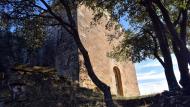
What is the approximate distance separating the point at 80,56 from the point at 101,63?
2369mm

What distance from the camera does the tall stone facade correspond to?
21.1 m

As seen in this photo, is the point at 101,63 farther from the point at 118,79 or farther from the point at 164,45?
the point at 164,45

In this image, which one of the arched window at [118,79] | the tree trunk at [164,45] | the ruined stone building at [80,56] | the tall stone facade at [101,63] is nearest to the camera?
the tree trunk at [164,45]

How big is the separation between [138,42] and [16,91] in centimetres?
781

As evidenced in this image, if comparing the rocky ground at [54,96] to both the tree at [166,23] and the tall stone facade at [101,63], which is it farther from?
the tall stone facade at [101,63]

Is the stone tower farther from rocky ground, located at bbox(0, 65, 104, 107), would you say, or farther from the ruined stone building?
rocky ground, located at bbox(0, 65, 104, 107)

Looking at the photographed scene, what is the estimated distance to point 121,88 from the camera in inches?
933

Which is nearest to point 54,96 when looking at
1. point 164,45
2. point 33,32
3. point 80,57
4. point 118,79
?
point 33,32

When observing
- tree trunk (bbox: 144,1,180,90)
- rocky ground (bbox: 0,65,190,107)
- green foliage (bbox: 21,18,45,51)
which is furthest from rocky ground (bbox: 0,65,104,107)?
tree trunk (bbox: 144,1,180,90)

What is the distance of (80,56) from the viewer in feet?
65.4

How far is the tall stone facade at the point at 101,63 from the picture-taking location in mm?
21094

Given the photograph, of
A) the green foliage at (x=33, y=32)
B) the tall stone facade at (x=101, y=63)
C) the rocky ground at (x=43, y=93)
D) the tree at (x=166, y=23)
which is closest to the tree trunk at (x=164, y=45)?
the tree at (x=166, y=23)

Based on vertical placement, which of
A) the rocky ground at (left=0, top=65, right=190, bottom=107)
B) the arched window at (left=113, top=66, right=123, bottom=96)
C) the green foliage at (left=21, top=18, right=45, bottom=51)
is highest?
the green foliage at (left=21, top=18, right=45, bottom=51)

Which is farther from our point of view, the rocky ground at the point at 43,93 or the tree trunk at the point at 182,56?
the rocky ground at the point at 43,93
